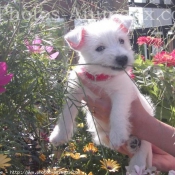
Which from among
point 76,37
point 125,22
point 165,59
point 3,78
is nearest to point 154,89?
point 165,59

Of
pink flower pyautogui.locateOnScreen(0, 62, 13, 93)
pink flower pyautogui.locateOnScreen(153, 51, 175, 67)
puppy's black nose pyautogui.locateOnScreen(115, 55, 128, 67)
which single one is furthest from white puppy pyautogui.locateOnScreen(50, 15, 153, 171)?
pink flower pyautogui.locateOnScreen(0, 62, 13, 93)

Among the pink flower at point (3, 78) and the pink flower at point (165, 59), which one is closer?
the pink flower at point (3, 78)

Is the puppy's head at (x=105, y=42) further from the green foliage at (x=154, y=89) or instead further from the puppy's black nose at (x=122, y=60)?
the green foliage at (x=154, y=89)

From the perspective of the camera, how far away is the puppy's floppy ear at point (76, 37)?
4.85ft

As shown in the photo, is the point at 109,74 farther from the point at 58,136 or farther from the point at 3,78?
the point at 3,78

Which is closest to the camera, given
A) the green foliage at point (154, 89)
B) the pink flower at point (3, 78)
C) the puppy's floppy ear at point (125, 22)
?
the pink flower at point (3, 78)

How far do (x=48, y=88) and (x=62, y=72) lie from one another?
0.30 ft

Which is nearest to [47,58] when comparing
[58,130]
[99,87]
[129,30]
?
[58,130]

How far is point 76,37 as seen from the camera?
1493mm

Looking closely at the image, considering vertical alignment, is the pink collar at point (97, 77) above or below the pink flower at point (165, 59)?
below

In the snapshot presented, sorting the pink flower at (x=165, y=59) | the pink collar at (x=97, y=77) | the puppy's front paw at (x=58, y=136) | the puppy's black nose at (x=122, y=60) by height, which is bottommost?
the puppy's front paw at (x=58, y=136)

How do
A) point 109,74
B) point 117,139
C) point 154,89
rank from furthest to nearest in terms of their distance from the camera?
1. point 154,89
2. point 109,74
3. point 117,139

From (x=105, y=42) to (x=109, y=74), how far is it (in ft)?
0.52

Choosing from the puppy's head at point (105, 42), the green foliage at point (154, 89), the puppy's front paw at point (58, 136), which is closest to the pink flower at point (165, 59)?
the green foliage at point (154, 89)
